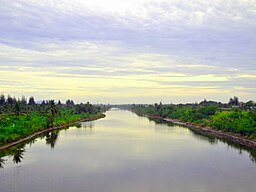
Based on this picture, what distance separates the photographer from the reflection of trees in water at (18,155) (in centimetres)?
2158

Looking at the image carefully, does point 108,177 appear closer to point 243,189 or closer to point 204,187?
point 204,187

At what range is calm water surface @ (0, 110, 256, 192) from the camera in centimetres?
1619

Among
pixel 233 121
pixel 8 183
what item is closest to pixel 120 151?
pixel 8 183

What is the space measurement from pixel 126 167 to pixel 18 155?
29.4 feet

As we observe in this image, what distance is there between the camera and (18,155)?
2339cm

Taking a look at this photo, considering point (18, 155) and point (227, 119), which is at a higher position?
point (227, 119)

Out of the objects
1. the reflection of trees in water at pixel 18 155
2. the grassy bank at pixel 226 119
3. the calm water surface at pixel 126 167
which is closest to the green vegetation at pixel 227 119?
the grassy bank at pixel 226 119

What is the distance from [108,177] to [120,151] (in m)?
8.67

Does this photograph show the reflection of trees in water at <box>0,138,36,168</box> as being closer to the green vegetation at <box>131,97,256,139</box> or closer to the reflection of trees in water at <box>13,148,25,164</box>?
the reflection of trees in water at <box>13,148,25,164</box>

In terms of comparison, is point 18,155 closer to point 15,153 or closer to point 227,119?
point 15,153

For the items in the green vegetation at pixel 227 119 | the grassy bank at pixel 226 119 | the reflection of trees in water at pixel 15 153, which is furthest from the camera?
the green vegetation at pixel 227 119

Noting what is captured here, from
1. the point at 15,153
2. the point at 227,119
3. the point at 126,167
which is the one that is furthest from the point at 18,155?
the point at 227,119

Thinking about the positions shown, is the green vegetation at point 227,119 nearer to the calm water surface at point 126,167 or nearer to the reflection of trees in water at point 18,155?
the calm water surface at point 126,167

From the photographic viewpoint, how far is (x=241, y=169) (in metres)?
20.7
